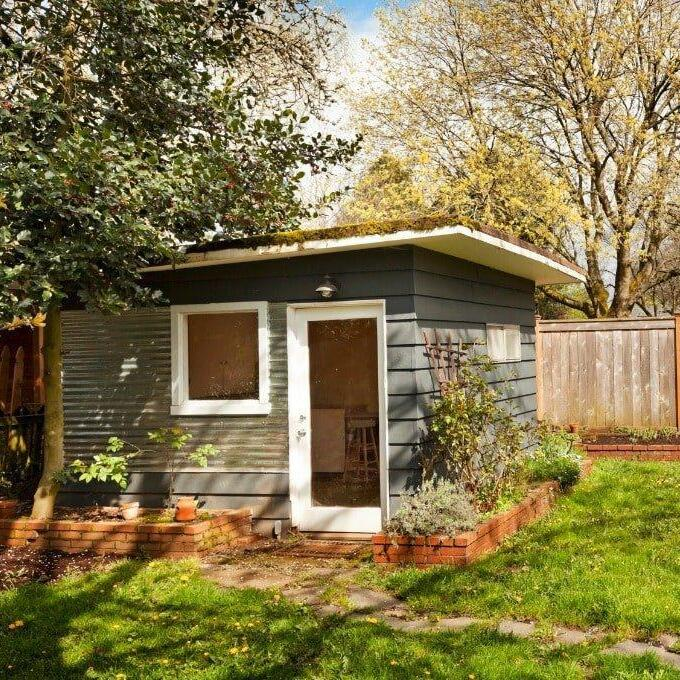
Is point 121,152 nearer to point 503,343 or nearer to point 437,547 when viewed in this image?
point 437,547

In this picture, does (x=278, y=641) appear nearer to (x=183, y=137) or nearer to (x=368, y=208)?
(x=183, y=137)

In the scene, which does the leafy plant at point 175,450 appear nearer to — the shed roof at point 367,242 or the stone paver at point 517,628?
the shed roof at point 367,242

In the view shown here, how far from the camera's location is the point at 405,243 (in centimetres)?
725

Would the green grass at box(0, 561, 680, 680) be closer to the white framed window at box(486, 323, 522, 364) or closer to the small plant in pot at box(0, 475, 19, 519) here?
the small plant in pot at box(0, 475, 19, 519)

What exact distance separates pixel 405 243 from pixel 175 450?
3.01 meters

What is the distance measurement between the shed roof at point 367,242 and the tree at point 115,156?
45cm

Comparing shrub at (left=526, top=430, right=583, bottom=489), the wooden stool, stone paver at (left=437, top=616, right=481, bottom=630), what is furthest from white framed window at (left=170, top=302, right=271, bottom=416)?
shrub at (left=526, top=430, right=583, bottom=489)

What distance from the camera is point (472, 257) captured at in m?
8.56

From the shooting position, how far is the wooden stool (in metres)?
8.00

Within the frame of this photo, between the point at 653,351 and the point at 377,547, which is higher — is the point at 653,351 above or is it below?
above

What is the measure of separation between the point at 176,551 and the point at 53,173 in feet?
10.4

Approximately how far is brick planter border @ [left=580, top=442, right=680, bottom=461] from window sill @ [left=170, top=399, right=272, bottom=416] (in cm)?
582

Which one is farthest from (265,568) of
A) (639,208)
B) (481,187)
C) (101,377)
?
(639,208)

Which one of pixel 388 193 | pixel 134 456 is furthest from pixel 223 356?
pixel 388 193
